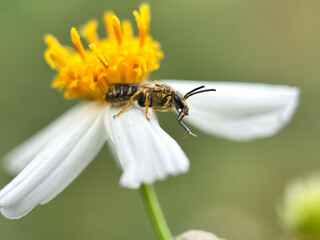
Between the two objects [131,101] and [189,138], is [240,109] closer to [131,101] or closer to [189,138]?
[131,101]

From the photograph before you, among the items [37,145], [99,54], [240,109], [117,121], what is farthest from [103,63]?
[240,109]

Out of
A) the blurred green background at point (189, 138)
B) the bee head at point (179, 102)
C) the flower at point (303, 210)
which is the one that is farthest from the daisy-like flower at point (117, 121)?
the blurred green background at point (189, 138)

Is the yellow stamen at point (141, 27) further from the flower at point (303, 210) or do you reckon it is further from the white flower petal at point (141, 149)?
the flower at point (303, 210)

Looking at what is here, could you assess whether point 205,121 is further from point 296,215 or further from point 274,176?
point 274,176

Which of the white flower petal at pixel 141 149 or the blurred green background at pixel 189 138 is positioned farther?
the blurred green background at pixel 189 138

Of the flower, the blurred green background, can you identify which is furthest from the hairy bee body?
the blurred green background

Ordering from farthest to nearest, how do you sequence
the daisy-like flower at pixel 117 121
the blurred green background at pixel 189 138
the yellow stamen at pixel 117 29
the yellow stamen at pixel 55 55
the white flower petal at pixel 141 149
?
the blurred green background at pixel 189 138
the yellow stamen at pixel 55 55
the yellow stamen at pixel 117 29
the daisy-like flower at pixel 117 121
the white flower petal at pixel 141 149

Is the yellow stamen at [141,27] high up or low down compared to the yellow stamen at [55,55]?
down
